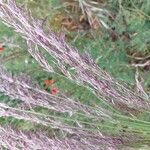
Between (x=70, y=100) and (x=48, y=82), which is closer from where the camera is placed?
(x=70, y=100)

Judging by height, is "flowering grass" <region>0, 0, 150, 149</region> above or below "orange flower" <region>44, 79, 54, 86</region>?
above

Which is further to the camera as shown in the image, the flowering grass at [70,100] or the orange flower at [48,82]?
the orange flower at [48,82]

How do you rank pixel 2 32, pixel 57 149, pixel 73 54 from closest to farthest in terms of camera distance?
pixel 73 54, pixel 57 149, pixel 2 32

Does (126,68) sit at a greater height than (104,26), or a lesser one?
lesser

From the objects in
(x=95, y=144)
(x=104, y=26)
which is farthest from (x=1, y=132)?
(x=104, y=26)

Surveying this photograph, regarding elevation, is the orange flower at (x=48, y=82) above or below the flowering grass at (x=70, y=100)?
below

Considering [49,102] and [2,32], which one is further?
[2,32]

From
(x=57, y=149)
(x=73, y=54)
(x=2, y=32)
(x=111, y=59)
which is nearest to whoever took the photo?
(x=73, y=54)

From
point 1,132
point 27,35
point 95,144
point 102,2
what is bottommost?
point 95,144

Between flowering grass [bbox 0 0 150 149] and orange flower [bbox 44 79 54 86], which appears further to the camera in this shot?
orange flower [bbox 44 79 54 86]

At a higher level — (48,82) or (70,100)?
(70,100)

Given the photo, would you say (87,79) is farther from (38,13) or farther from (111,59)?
(38,13)
